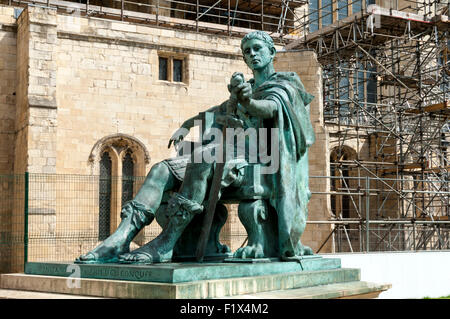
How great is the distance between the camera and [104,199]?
17359 millimetres

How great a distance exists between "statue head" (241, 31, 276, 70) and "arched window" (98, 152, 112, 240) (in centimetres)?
1240

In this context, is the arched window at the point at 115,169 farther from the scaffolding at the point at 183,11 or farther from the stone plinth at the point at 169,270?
the stone plinth at the point at 169,270

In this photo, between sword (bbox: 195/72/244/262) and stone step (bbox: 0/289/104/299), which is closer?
stone step (bbox: 0/289/104/299)

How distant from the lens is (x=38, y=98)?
52.9ft

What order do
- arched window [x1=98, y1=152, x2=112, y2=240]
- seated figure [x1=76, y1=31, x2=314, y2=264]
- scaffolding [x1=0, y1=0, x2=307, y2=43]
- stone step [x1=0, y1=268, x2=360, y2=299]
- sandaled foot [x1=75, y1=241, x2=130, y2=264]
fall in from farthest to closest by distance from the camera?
scaffolding [x1=0, y1=0, x2=307, y2=43] < arched window [x1=98, y1=152, x2=112, y2=240] < seated figure [x1=76, y1=31, x2=314, y2=264] < sandaled foot [x1=75, y1=241, x2=130, y2=264] < stone step [x1=0, y1=268, x2=360, y2=299]

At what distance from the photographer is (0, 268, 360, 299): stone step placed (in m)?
3.59

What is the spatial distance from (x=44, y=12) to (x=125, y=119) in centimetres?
360

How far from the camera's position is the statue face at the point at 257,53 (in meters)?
5.13

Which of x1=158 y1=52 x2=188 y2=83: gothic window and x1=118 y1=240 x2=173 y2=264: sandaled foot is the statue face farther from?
x1=158 y1=52 x2=188 y2=83: gothic window

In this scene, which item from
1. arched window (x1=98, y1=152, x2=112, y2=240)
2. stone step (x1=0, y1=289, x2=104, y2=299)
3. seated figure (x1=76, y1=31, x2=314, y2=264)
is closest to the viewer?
stone step (x1=0, y1=289, x2=104, y2=299)

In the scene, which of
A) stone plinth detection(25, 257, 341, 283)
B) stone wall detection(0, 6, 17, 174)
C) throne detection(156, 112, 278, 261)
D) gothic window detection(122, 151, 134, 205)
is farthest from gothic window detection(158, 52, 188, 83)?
stone plinth detection(25, 257, 341, 283)

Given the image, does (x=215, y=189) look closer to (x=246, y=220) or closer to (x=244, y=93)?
(x=246, y=220)

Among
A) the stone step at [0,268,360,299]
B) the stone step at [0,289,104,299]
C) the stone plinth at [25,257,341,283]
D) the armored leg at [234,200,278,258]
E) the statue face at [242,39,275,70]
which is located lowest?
the stone step at [0,289,104,299]
